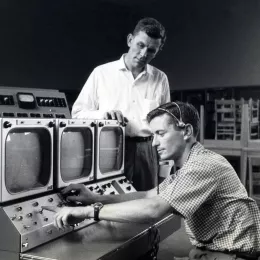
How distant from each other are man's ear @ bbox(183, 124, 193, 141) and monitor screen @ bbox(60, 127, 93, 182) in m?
0.51

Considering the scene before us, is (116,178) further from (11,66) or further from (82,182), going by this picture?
(11,66)

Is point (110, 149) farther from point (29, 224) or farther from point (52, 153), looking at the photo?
point (29, 224)

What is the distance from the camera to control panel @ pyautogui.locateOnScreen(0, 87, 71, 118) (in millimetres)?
1844

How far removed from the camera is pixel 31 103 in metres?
1.97

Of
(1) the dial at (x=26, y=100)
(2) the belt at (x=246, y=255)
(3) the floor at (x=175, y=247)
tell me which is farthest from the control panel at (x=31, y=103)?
(3) the floor at (x=175, y=247)

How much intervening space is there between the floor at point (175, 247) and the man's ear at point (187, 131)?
1.37 m

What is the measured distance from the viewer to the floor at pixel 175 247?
2906 millimetres

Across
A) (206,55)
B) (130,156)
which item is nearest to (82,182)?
(130,156)

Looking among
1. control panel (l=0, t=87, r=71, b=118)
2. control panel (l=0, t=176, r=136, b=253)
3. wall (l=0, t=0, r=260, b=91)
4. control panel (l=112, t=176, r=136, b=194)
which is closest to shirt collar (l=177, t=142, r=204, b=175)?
control panel (l=0, t=176, r=136, b=253)

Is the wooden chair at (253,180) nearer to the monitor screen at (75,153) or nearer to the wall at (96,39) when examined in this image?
the wall at (96,39)

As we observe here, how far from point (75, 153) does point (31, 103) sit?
32cm

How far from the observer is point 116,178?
224 centimetres

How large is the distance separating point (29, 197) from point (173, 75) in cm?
474

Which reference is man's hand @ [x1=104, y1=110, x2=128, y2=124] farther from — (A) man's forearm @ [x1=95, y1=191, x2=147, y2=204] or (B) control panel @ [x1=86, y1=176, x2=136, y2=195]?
(A) man's forearm @ [x1=95, y1=191, x2=147, y2=204]
